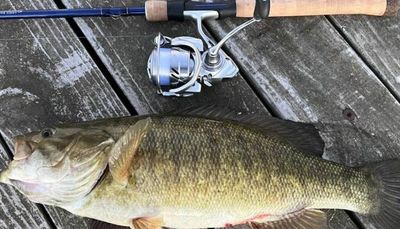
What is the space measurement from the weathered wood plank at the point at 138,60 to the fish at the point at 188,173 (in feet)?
0.99

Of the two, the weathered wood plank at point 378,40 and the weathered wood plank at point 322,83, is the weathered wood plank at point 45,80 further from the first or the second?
the weathered wood plank at point 378,40

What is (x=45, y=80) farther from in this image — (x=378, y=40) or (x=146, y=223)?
(x=378, y=40)

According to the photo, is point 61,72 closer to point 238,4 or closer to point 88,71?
point 88,71

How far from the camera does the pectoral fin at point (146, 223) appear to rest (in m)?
1.81

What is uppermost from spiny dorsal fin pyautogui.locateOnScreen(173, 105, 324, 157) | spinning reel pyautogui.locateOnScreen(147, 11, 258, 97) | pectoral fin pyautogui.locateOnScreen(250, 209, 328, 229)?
spinning reel pyautogui.locateOnScreen(147, 11, 258, 97)

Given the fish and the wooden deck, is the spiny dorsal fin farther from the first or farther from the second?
the wooden deck

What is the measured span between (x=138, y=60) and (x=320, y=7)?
→ 31.1 inches

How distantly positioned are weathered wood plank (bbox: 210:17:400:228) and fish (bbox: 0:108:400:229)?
10.5 inches

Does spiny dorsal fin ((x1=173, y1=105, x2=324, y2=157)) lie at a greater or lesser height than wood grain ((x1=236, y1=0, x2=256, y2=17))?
lesser

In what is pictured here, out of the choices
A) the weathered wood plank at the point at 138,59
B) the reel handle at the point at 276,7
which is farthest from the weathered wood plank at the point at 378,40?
the weathered wood plank at the point at 138,59

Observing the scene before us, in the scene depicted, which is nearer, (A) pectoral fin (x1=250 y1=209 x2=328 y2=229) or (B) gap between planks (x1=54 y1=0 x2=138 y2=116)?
(A) pectoral fin (x1=250 y1=209 x2=328 y2=229)

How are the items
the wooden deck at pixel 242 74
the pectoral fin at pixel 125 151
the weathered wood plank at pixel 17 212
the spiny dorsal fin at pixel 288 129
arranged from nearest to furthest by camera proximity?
1. the pectoral fin at pixel 125 151
2. the spiny dorsal fin at pixel 288 129
3. the weathered wood plank at pixel 17 212
4. the wooden deck at pixel 242 74

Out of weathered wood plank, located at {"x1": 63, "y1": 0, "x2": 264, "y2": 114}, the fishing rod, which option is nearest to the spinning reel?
the fishing rod

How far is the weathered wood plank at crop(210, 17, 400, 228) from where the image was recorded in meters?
2.21
